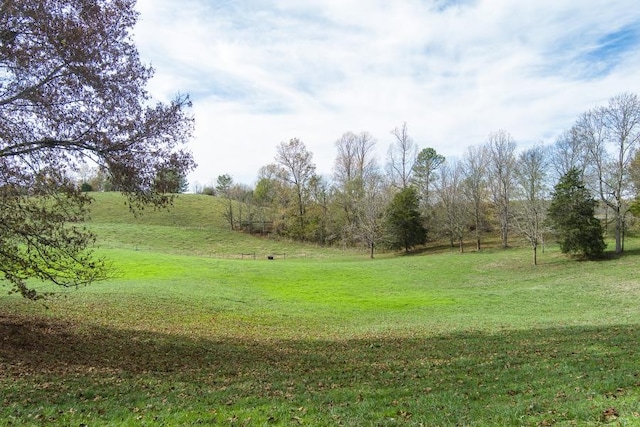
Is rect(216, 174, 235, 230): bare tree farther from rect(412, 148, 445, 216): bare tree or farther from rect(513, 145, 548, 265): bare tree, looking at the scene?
rect(513, 145, 548, 265): bare tree

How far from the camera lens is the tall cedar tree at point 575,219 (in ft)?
126

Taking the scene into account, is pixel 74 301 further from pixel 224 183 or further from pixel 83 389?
pixel 224 183

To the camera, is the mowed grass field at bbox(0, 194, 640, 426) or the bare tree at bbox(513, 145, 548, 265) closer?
the mowed grass field at bbox(0, 194, 640, 426)

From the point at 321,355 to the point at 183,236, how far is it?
60826 millimetres

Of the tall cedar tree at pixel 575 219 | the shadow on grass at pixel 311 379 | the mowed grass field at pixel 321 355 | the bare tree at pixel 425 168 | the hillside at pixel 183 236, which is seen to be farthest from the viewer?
the bare tree at pixel 425 168

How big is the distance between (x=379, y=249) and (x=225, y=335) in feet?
163

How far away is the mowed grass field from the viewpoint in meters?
7.03

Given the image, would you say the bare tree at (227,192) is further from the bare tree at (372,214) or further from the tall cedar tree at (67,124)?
the tall cedar tree at (67,124)

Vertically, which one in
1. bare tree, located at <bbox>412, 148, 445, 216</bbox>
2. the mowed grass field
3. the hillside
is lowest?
the mowed grass field

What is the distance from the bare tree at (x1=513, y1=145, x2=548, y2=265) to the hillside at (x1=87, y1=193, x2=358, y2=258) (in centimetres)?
2569

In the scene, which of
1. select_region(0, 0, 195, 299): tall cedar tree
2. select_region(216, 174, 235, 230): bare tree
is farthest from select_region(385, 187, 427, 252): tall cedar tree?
select_region(0, 0, 195, 299): tall cedar tree

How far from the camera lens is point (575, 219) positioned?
39031 mm

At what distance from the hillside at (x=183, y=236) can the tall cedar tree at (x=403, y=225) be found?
8017 mm

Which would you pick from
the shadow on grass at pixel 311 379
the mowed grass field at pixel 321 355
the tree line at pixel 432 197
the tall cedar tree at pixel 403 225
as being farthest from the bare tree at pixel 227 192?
the shadow on grass at pixel 311 379
